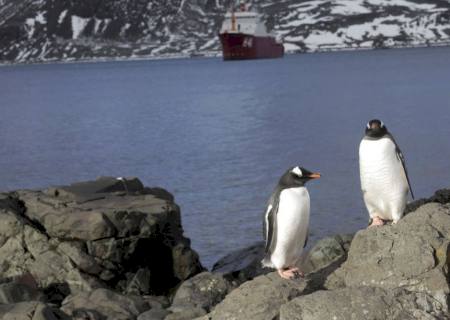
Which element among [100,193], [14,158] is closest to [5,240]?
[100,193]

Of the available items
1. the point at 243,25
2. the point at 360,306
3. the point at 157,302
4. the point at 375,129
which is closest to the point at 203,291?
the point at 157,302

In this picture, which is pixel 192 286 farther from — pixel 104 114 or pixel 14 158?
pixel 104 114

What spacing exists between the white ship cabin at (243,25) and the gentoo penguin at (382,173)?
6407 inches

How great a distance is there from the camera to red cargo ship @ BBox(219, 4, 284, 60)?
557 ft

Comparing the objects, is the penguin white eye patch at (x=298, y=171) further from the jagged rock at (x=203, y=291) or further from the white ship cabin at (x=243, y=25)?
the white ship cabin at (x=243, y=25)

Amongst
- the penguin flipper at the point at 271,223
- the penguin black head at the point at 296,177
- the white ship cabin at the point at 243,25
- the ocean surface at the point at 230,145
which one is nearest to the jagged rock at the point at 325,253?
the penguin flipper at the point at 271,223

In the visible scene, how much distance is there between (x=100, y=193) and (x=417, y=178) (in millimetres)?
12007

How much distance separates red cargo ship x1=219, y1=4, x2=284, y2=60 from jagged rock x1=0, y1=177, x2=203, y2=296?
152747mm

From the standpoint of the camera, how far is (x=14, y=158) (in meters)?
37.1

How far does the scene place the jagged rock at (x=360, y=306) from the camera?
26.2 ft

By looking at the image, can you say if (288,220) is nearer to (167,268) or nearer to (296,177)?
(296,177)

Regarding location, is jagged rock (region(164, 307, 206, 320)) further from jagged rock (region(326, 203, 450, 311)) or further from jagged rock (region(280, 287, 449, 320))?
jagged rock (region(280, 287, 449, 320))

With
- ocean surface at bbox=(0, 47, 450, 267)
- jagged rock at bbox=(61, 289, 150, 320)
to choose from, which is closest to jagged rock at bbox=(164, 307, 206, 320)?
jagged rock at bbox=(61, 289, 150, 320)

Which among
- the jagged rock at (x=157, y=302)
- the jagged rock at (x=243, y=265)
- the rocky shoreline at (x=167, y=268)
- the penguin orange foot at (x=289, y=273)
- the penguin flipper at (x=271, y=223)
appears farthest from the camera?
the jagged rock at (x=243, y=265)
